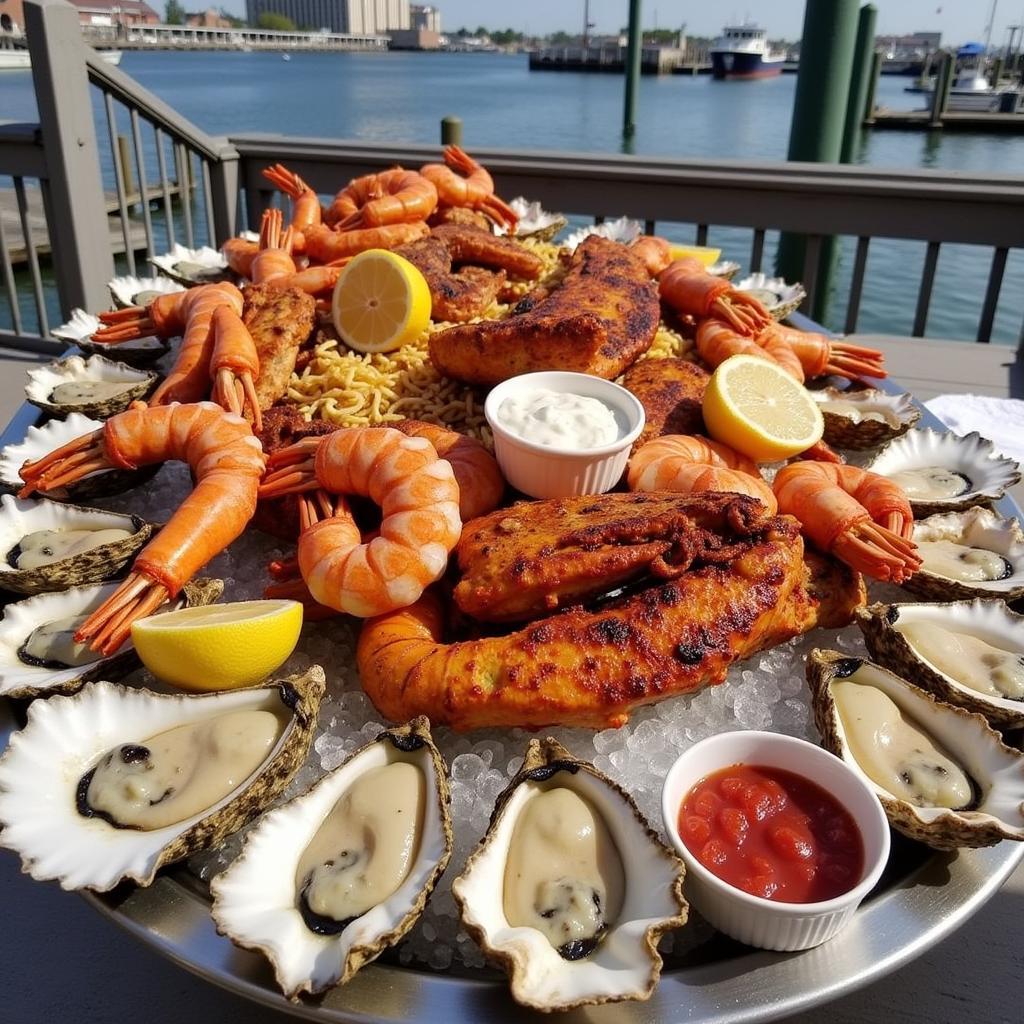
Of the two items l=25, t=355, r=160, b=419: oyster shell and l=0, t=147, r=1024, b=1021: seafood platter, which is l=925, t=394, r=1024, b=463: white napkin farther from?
l=25, t=355, r=160, b=419: oyster shell

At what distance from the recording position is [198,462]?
8.27 ft

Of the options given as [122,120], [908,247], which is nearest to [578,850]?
[908,247]

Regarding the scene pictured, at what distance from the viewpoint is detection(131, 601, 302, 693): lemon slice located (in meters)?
1.87

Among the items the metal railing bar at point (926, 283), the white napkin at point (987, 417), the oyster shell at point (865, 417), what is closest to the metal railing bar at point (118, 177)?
the oyster shell at point (865, 417)

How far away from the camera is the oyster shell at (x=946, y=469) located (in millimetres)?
2648

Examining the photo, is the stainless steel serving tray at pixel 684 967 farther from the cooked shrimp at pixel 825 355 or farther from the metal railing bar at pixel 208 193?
the metal railing bar at pixel 208 193

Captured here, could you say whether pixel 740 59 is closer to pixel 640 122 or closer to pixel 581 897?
pixel 640 122

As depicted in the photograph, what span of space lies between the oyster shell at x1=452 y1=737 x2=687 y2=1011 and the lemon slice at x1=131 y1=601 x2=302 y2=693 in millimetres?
688

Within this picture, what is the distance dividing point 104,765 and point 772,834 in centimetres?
140

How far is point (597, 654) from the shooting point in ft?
6.07

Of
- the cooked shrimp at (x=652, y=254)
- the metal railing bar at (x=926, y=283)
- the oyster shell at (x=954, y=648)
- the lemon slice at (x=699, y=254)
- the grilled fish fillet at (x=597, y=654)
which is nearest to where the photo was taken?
the grilled fish fillet at (x=597, y=654)

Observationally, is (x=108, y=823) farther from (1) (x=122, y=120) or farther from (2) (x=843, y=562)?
(1) (x=122, y=120)

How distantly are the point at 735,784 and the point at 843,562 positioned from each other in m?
0.88

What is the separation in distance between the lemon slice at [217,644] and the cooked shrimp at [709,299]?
7.61ft
